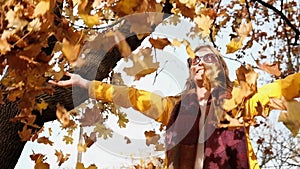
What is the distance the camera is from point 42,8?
1.41 m

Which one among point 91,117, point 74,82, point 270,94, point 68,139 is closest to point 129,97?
point 74,82

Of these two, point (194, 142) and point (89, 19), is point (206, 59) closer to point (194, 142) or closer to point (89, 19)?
point (194, 142)

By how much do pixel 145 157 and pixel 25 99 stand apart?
1318 mm

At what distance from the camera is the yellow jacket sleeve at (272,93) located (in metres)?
1.93

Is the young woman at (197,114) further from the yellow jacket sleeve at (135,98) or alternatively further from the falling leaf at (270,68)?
the falling leaf at (270,68)

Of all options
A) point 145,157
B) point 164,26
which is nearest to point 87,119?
point 145,157

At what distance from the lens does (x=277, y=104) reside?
1.77 m

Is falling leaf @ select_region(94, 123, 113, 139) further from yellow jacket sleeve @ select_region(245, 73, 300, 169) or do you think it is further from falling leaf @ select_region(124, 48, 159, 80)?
yellow jacket sleeve @ select_region(245, 73, 300, 169)

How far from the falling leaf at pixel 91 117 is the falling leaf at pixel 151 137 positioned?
1.56 ft

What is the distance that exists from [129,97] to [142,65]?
1.18ft

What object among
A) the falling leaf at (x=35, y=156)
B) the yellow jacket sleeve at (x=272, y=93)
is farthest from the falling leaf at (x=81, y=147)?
the yellow jacket sleeve at (x=272, y=93)

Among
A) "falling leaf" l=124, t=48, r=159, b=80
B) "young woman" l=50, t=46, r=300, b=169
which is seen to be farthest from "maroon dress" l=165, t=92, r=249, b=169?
"falling leaf" l=124, t=48, r=159, b=80

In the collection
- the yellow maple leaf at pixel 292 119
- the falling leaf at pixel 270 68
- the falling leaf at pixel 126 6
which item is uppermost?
the falling leaf at pixel 126 6

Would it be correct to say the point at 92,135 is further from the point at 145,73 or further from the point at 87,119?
the point at 145,73
